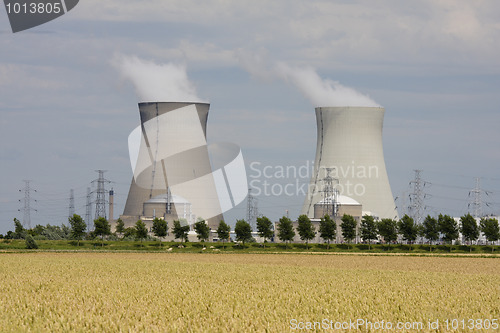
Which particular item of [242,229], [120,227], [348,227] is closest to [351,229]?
[348,227]

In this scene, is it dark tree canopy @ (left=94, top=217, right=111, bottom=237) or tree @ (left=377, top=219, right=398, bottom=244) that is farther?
dark tree canopy @ (left=94, top=217, right=111, bottom=237)

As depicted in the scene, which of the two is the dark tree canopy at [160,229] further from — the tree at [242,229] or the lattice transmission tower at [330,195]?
the lattice transmission tower at [330,195]

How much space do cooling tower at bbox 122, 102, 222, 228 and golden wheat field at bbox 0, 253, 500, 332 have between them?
42178 millimetres

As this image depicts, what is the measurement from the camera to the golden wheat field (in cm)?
1267

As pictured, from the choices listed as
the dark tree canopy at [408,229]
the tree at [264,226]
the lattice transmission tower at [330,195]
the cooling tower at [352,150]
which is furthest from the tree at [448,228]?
the tree at [264,226]

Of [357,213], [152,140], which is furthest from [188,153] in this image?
[357,213]

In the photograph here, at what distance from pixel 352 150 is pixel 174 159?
16.7 meters

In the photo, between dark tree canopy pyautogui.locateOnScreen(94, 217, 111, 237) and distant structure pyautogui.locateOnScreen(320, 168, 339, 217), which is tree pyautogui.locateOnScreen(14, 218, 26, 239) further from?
distant structure pyautogui.locateOnScreen(320, 168, 339, 217)

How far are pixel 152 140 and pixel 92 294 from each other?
50398 mm

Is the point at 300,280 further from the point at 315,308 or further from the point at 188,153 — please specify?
the point at 188,153

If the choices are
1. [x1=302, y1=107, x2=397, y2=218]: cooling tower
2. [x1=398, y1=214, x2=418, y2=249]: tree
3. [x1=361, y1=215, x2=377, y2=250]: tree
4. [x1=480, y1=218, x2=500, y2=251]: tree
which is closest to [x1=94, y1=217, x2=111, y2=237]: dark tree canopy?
[x1=302, y1=107, x2=397, y2=218]: cooling tower

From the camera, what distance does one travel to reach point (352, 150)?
60.3m

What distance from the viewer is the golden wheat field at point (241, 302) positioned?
1267 centimetres

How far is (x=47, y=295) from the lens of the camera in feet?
57.2
